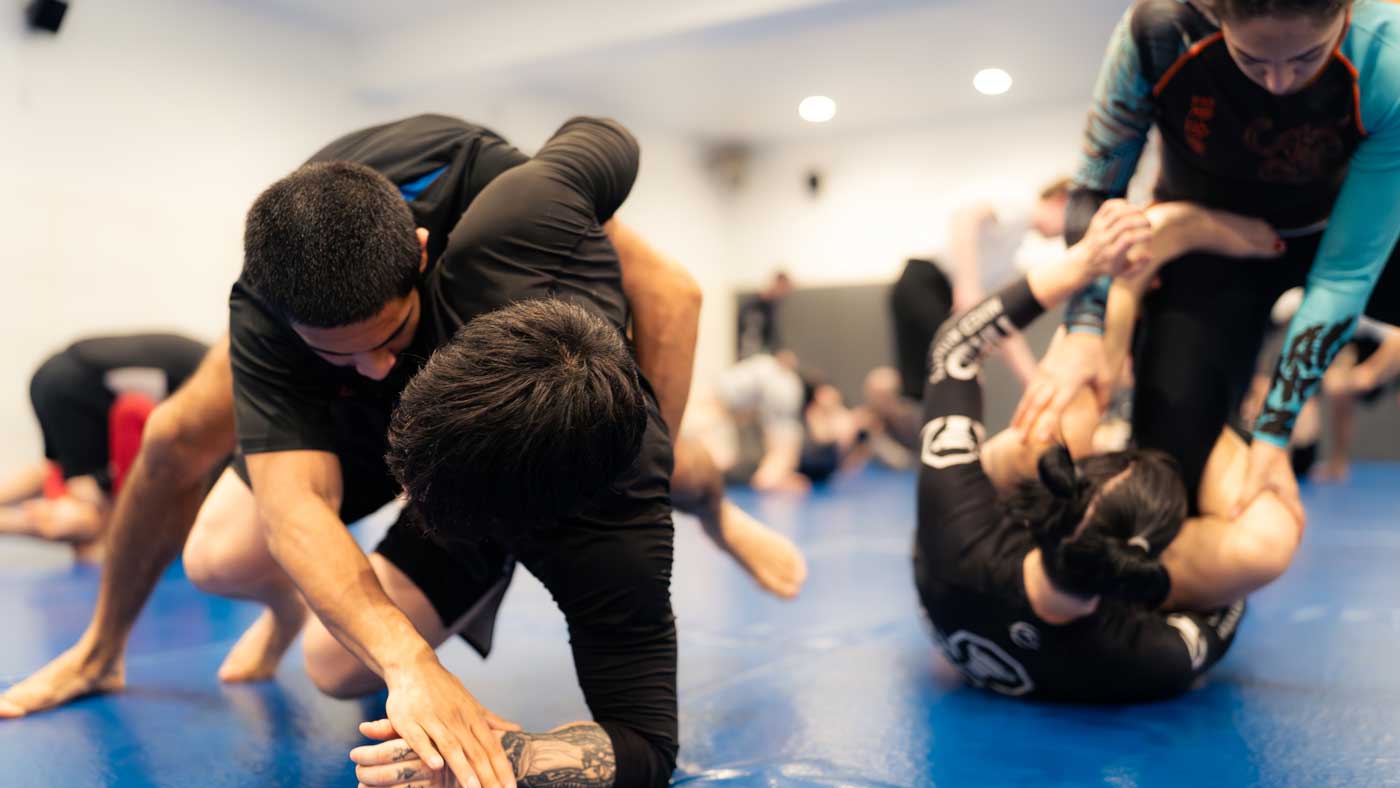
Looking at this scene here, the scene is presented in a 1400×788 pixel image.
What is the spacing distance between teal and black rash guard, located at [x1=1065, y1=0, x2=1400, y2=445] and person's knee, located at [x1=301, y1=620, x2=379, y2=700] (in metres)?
1.37

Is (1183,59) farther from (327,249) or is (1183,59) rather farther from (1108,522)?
(327,249)

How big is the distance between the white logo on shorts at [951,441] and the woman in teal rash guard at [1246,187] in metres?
0.12

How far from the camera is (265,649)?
2.04m

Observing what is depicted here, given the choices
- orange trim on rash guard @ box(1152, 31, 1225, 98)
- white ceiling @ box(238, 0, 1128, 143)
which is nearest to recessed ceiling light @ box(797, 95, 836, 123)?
white ceiling @ box(238, 0, 1128, 143)

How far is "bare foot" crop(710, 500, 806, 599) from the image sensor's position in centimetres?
211

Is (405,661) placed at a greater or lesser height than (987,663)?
greater

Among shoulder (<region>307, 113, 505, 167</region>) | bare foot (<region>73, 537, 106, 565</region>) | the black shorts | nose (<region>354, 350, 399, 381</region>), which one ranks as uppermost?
shoulder (<region>307, 113, 505, 167</region>)

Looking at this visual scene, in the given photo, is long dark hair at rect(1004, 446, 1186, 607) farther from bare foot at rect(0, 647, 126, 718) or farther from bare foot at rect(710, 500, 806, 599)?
bare foot at rect(0, 647, 126, 718)

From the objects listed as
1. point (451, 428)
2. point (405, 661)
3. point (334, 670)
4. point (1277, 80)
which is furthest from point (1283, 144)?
point (334, 670)

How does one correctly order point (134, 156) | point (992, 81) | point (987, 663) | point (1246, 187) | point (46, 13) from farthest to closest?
point (992, 81) < point (134, 156) < point (46, 13) < point (1246, 187) < point (987, 663)

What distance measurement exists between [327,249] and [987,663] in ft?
3.96

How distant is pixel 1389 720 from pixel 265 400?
170cm

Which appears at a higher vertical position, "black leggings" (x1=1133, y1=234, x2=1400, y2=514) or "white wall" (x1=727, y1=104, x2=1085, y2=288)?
"black leggings" (x1=1133, y1=234, x2=1400, y2=514)

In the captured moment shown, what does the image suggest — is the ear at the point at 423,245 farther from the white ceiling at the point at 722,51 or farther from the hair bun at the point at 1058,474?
the white ceiling at the point at 722,51
